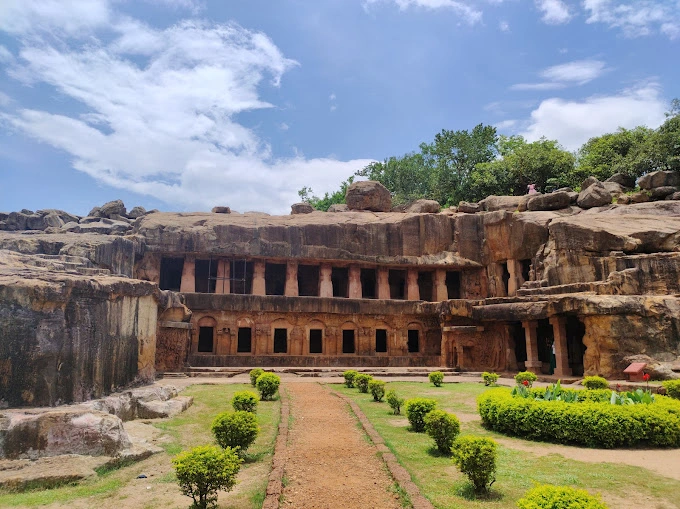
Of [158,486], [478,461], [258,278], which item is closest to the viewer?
[478,461]

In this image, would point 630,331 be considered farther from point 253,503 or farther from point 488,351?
point 253,503

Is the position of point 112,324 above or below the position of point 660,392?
above

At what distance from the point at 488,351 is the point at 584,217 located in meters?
8.83

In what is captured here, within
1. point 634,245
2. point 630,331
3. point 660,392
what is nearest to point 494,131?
point 634,245

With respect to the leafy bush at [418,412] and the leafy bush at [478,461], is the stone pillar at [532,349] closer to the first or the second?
the leafy bush at [418,412]

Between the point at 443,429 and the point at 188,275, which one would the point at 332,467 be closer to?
the point at 443,429

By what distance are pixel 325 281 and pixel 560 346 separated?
14.1 m

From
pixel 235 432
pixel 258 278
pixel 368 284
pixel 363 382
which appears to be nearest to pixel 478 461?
pixel 235 432

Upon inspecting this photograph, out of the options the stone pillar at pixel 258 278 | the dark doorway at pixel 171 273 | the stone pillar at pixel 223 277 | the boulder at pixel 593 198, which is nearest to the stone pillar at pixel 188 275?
the stone pillar at pixel 223 277

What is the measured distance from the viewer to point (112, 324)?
10734mm

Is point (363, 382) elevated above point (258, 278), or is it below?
below

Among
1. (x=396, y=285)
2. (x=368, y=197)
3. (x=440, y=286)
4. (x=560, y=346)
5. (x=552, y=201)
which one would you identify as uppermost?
(x=368, y=197)

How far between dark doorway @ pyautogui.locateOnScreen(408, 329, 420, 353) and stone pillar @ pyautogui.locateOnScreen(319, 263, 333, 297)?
209 inches

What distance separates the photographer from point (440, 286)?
30.8m
